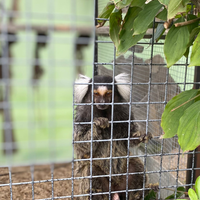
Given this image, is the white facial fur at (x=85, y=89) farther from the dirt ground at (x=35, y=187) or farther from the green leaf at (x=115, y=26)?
the green leaf at (x=115, y=26)

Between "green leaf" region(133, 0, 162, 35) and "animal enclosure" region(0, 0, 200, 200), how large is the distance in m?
0.22

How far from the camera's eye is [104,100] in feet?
6.79

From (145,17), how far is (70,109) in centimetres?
62

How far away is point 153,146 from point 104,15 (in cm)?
210

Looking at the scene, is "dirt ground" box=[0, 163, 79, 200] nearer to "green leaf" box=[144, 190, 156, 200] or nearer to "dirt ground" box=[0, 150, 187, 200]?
"dirt ground" box=[0, 150, 187, 200]

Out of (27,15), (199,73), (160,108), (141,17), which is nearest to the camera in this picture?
(27,15)

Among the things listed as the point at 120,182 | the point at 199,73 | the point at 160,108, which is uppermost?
the point at 199,73

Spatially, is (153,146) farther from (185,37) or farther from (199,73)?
(185,37)

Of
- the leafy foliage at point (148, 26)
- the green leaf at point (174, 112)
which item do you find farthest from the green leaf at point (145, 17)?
the green leaf at point (174, 112)

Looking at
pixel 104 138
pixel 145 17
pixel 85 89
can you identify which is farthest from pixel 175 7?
pixel 85 89

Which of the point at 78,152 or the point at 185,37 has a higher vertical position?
the point at 185,37

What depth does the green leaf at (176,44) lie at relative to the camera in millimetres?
1083

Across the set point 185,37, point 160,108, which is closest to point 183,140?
point 185,37

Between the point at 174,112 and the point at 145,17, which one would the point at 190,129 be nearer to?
the point at 174,112
